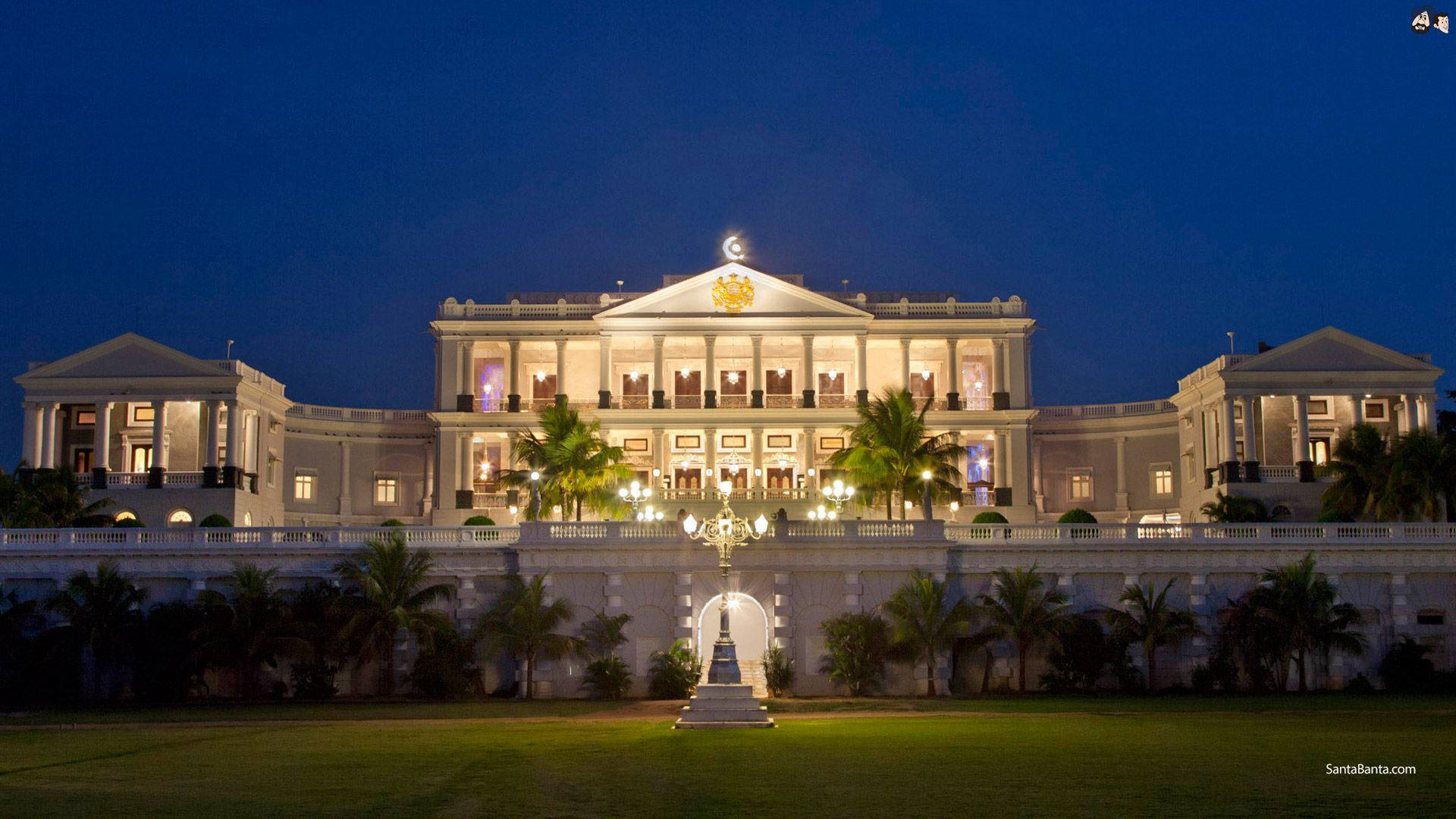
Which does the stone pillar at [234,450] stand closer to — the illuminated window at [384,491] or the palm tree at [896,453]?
the illuminated window at [384,491]

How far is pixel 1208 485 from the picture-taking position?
72.2 meters

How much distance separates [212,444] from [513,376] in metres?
15.7

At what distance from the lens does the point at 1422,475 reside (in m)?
52.6

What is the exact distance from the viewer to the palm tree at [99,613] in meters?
45.0

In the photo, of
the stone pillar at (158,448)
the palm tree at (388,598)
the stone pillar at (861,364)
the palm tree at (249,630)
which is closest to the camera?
the palm tree at (249,630)

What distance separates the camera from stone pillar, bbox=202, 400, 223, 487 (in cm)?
6931

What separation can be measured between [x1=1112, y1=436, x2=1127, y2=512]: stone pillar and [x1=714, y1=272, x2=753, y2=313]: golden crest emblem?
2253 centimetres

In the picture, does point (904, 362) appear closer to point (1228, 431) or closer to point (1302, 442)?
point (1228, 431)

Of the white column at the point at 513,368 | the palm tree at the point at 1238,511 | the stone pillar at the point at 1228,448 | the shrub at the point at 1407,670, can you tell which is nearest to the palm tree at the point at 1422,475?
the palm tree at the point at 1238,511

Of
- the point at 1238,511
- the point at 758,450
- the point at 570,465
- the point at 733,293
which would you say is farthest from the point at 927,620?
the point at 733,293

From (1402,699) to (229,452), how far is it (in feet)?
172

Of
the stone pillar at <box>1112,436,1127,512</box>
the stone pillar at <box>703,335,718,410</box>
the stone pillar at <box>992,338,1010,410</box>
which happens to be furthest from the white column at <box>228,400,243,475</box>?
the stone pillar at <box>1112,436,1127,512</box>

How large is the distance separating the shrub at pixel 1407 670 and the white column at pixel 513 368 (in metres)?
45.2

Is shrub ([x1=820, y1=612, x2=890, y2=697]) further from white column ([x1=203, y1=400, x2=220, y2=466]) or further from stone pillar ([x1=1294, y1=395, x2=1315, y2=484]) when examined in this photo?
white column ([x1=203, y1=400, x2=220, y2=466])
